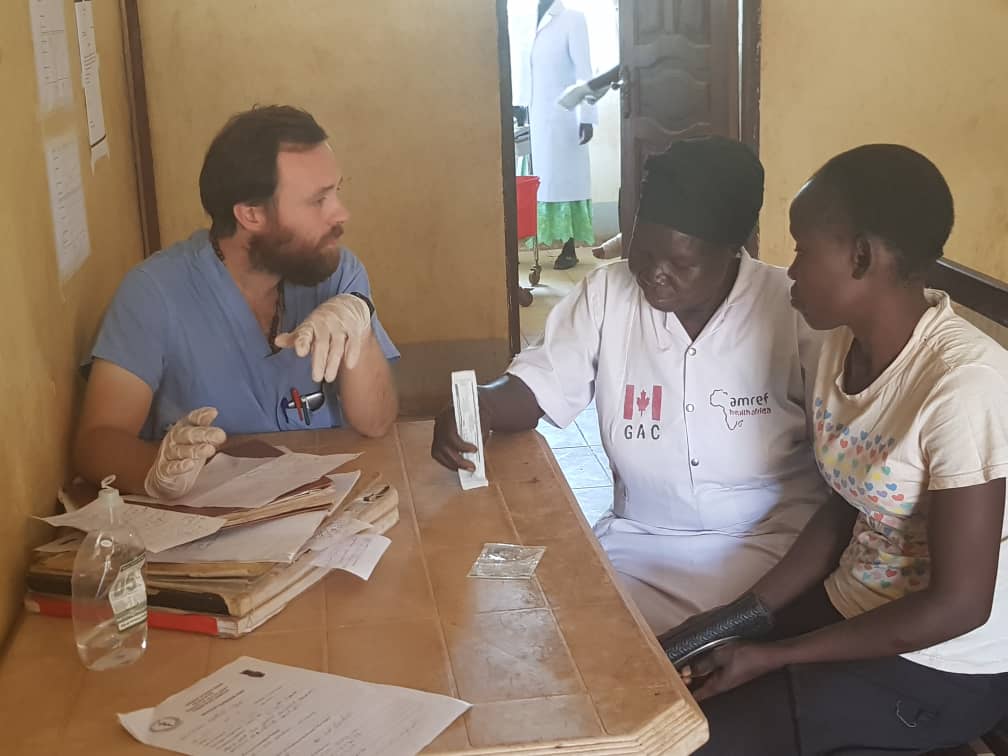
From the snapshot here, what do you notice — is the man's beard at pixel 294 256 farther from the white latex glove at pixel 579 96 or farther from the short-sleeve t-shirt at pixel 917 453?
the white latex glove at pixel 579 96

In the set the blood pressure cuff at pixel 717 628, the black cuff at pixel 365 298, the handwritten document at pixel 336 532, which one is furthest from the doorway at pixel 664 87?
the handwritten document at pixel 336 532

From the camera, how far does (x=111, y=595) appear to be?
1170mm

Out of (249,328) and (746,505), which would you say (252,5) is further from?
(746,505)

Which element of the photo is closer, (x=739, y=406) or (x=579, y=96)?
(x=739, y=406)

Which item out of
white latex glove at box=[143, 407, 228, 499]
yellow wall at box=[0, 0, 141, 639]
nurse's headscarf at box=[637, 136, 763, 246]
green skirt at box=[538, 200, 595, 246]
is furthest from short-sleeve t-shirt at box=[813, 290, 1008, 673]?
green skirt at box=[538, 200, 595, 246]

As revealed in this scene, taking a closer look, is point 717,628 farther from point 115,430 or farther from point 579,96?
point 579,96

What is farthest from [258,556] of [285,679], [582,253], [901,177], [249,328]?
[582,253]

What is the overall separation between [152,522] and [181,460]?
0.12m

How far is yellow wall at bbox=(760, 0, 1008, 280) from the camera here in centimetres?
375

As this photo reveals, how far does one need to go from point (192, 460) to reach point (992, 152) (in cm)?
337

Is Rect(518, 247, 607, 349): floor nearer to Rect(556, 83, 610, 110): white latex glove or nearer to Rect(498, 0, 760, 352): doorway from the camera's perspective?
Rect(498, 0, 760, 352): doorway

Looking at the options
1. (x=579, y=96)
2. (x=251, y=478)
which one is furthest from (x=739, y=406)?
(x=579, y=96)

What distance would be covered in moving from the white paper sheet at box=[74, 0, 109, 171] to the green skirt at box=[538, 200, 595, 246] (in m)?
4.49

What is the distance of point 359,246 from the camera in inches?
147
